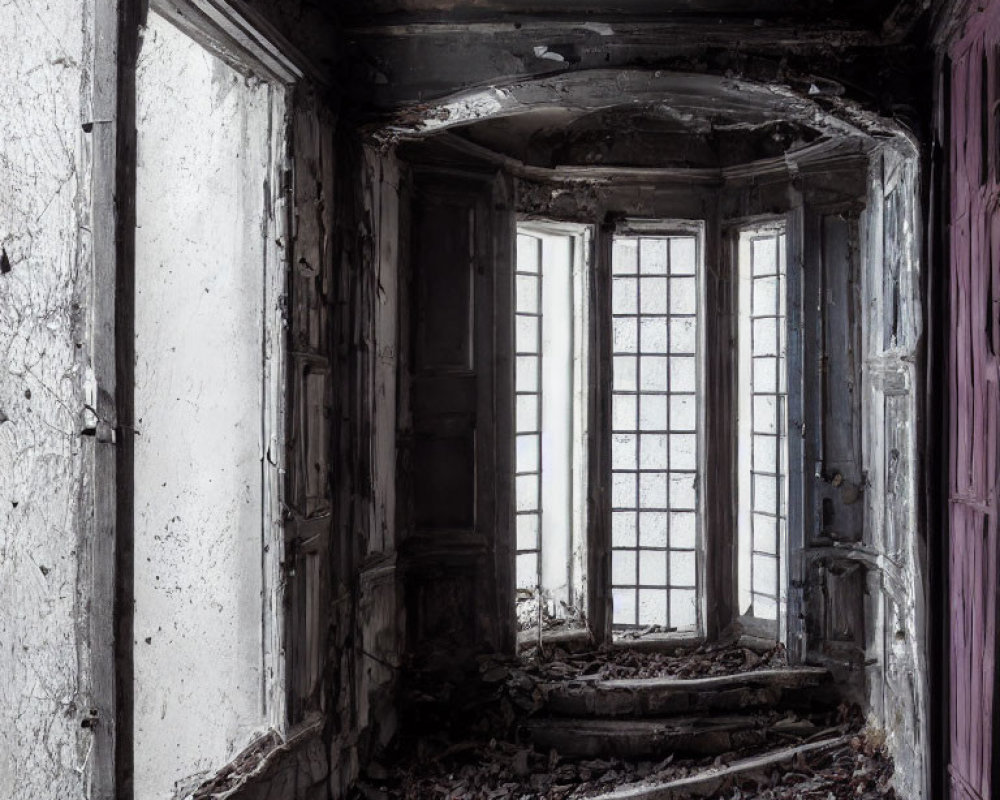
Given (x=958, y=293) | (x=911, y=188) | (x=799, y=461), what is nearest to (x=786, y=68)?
(x=911, y=188)

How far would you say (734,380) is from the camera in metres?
5.13

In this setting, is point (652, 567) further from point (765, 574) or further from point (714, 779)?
point (714, 779)

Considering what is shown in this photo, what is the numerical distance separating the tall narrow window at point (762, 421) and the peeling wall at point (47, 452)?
393 centimetres

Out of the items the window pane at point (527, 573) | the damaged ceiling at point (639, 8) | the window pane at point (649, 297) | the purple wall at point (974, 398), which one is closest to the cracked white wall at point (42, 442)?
the damaged ceiling at point (639, 8)

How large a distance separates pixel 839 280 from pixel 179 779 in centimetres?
382

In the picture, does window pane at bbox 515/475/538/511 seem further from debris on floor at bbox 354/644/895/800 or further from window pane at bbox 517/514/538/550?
debris on floor at bbox 354/644/895/800

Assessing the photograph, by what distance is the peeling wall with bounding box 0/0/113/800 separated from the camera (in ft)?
6.33

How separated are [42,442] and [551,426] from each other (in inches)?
141

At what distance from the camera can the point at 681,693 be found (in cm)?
453

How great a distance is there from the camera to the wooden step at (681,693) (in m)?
4.49

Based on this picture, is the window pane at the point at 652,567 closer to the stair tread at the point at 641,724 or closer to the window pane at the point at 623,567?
the window pane at the point at 623,567

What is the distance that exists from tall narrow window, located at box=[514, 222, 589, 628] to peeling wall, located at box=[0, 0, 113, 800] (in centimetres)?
338

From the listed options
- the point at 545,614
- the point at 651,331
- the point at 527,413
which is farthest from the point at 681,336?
the point at 545,614

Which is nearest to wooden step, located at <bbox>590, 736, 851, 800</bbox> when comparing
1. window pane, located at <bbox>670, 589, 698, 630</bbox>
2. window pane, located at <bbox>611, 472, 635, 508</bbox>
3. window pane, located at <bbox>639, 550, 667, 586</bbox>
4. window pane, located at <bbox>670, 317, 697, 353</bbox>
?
window pane, located at <bbox>670, 589, 698, 630</bbox>
